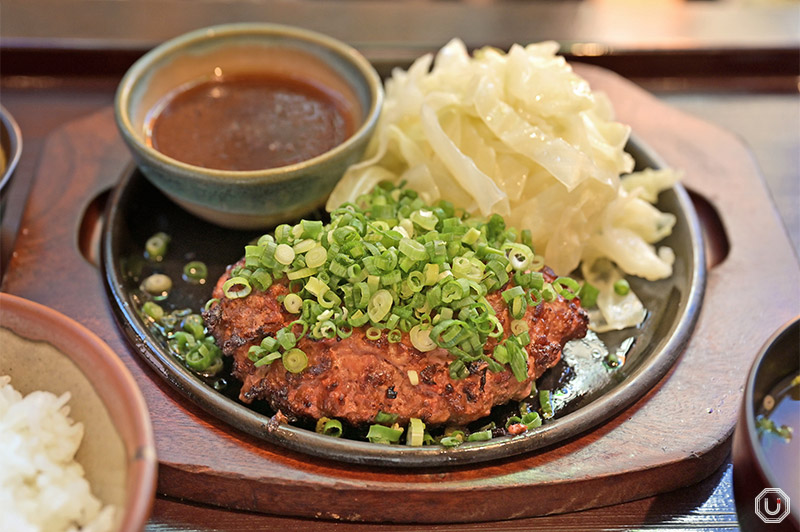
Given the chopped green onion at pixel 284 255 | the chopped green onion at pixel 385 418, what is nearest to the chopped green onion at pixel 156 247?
the chopped green onion at pixel 284 255

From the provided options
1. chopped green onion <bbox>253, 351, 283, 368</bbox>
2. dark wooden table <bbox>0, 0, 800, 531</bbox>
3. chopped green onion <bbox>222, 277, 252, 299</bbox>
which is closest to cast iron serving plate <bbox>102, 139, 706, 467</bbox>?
chopped green onion <bbox>253, 351, 283, 368</bbox>

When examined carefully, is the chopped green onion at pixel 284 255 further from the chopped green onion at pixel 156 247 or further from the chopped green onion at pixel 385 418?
the chopped green onion at pixel 156 247

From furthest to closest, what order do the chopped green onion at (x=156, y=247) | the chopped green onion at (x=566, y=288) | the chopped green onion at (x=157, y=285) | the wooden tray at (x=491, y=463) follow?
the chopped green onion at (x=156, y=247), the chopped green onion at (x=157, y=285), the chopped green onion at (x=566, y=288), the wooden tray at (x=491, y=463)

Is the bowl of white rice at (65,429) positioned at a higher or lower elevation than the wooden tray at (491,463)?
higher

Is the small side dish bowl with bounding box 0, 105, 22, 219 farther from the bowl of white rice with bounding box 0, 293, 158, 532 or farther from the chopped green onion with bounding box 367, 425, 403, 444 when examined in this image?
the chopped green onion with bounding box 367, 425, 403, 444

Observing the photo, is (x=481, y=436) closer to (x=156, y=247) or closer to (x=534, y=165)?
(x=534, y=165)

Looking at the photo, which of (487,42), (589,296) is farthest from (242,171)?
(487,42)
